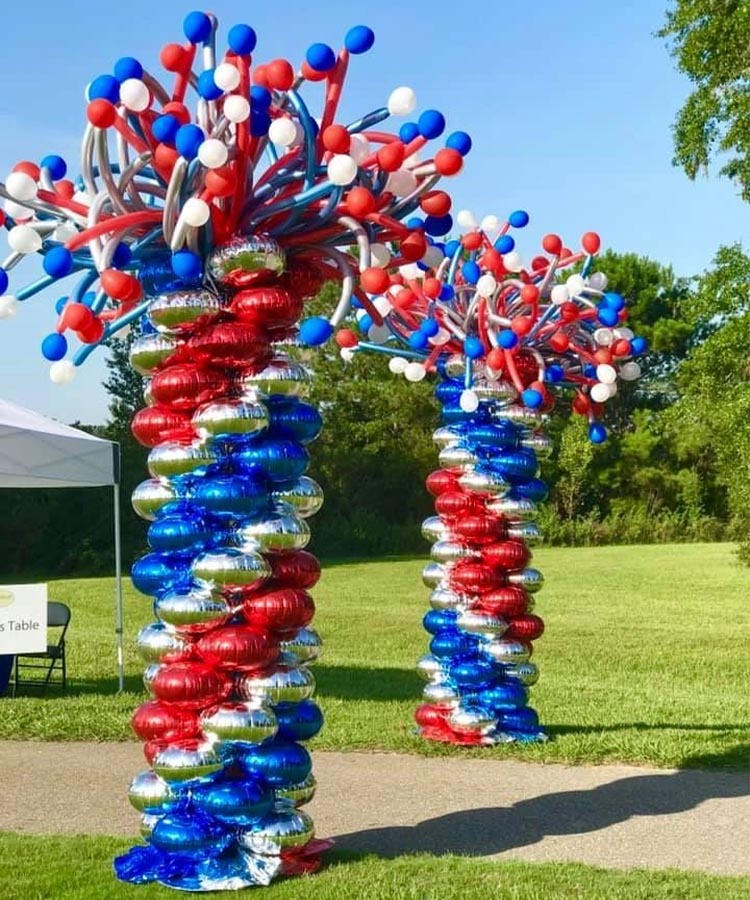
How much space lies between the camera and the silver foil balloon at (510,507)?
9188mm

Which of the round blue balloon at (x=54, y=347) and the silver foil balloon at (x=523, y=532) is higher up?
the round blue balloon at (x=54, y=347)

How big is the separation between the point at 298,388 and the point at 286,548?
76 cm

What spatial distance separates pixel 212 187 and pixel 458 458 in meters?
4.49

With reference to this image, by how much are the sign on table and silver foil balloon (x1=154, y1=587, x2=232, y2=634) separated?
20.5 ft

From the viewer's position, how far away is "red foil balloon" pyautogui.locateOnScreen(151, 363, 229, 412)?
5547 mm

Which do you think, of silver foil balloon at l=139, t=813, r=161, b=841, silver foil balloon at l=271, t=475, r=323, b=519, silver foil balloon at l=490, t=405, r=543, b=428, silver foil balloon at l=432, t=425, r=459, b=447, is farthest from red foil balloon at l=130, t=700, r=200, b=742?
silver foil balloon at l=490, t=405, r=543, b=428

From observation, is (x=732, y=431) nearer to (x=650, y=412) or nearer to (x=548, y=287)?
(x=548, y=287)

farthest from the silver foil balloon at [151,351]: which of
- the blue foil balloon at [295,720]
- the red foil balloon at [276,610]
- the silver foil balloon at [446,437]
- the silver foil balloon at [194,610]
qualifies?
the silver foil balloon at [446,437]

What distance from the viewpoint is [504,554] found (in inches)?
362

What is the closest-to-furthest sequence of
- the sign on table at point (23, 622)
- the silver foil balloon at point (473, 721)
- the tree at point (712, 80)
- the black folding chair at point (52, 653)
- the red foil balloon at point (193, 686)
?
1. the red foil balloon at point (193, 686)
2. the silver foil balloon at point (473, 721)
3. the sign on table at point (23, 622)
4. the black folding chair at point (52, 653)
5. the tree at point (712, 80)

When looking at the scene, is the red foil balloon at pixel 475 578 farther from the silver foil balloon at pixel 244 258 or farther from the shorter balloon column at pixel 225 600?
the silver foil balloon at pixel 244 258

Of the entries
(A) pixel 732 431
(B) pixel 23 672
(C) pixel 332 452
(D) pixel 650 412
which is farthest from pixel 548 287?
(D) pixel 650 412

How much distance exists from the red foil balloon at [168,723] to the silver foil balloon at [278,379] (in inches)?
59.8

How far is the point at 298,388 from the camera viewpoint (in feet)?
18.6
